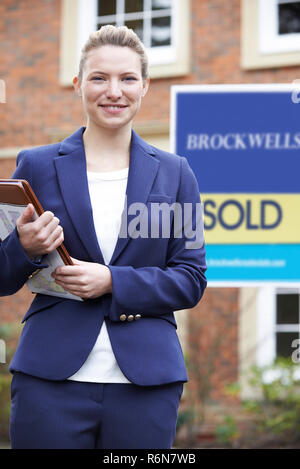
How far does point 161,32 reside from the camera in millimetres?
8094

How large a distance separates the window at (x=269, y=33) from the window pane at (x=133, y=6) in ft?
4.14

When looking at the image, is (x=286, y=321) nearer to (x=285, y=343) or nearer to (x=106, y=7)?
(x=285, y=343)

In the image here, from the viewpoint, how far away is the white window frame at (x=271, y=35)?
24.9ft

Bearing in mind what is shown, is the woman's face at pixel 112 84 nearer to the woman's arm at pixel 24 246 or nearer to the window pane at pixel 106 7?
the woman's arm at pixel 24 246

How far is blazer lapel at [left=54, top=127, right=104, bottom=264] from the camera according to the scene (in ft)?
5.69

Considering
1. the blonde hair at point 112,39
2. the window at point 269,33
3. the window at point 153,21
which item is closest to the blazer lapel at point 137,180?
the blonde hair at point 112,39

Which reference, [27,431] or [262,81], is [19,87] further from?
[27,431]

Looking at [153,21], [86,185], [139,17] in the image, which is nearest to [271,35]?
[153,21]

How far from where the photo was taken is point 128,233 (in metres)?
1.75

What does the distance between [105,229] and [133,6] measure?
705 centimetres

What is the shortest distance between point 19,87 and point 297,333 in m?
4.22

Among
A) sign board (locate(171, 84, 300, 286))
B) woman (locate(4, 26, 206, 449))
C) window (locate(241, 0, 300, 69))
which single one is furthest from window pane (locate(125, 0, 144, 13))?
woman (locate(4, 26, 206, 449))

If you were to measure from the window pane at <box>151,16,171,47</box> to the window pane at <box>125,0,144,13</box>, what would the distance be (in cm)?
29
